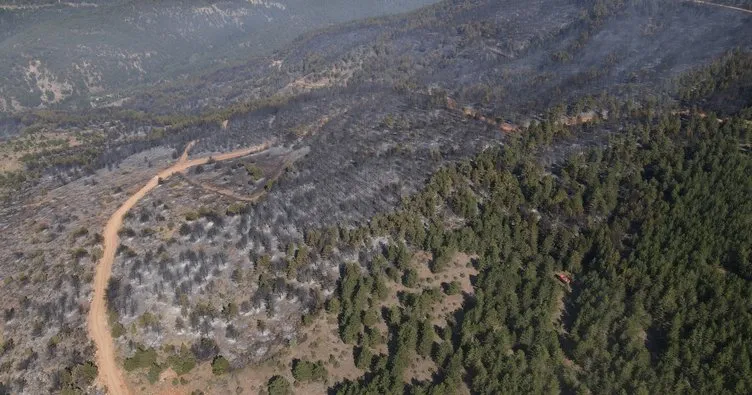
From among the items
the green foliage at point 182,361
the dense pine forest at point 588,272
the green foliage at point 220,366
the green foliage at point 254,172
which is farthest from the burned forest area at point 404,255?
the green foliage at point 254,172

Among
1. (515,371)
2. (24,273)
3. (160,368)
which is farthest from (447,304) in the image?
(24,273)

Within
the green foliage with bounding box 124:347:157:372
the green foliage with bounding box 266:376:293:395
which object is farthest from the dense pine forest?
the green foliage with bounding box 124:347:157:372

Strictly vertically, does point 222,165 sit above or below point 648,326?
above

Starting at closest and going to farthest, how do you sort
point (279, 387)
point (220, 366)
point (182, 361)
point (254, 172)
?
1. point (279, 387)
2. point (220, 366)
3. point (182, 361)
4. point (254, 172)

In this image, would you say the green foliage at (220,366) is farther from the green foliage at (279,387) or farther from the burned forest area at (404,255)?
the green foliage at (279,387)

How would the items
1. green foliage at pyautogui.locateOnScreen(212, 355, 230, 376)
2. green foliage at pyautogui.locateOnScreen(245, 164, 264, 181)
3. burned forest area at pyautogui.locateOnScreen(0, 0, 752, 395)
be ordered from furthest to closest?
green foliage at pyautogui.locateOnScreen(245, 164, 264, 181) → green foliage at pyautogui.locateOnScreen(212, 355, 230, 376) → burned forest area at pyautogui.locateOnScreen(0, 0, 752, 395)

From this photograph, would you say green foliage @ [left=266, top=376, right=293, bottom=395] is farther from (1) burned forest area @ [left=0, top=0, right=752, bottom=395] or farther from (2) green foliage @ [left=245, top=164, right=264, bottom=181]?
(2) green foliage @ [left=245, top=164, right=264, bottom=181]

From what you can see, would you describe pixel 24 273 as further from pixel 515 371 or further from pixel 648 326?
pixel 648 326

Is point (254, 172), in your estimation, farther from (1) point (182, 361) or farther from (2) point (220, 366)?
(2) point (220, 366)

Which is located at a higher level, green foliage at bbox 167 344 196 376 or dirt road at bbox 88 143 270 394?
dirt road at bbox 88 143 270 394

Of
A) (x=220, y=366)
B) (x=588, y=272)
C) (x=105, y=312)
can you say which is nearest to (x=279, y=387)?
(x=220, y=366)

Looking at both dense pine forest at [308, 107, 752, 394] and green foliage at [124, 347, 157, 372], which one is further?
green foliage at [124, 347, 157, 372]
